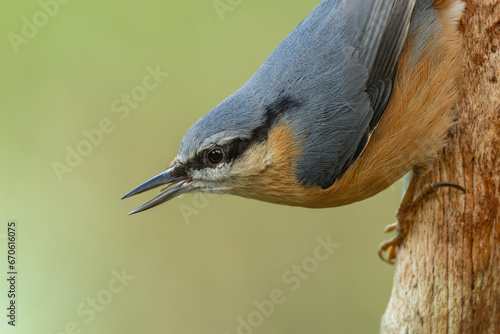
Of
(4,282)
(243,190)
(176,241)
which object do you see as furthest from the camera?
(176,241)

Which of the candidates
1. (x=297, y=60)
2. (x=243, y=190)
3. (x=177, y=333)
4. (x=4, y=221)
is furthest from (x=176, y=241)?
(x=297, y=60)

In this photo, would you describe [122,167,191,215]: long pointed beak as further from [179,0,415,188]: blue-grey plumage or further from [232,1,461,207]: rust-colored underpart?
[232,1,461,207]: rust-colored underpart

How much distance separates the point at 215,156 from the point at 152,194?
1269 mm

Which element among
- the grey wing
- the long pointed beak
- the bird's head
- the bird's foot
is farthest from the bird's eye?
the bird's foot

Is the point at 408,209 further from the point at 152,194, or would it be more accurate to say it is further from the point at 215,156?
the point at 152,194

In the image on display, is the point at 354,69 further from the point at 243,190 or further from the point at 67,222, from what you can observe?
the point at 67,222

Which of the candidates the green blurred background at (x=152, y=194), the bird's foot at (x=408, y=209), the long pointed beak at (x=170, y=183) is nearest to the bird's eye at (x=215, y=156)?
the long pointed beak at (x=170, y=183)

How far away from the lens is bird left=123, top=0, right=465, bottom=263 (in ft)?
6.16

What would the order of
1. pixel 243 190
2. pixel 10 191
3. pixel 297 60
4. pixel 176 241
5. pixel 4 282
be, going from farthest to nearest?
pixel 176 241 < pixel 10 191 < pixel 4 282 < pixel 243 190 < pixel 297 60

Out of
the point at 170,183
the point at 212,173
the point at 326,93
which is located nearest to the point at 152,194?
the point at 170,183

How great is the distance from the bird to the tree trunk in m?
0.06

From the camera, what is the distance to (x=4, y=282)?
250 cm

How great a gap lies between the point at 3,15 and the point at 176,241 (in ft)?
5.30

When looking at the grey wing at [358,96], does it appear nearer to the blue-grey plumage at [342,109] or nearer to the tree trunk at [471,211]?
the blue-grey plumage at [342,109]
